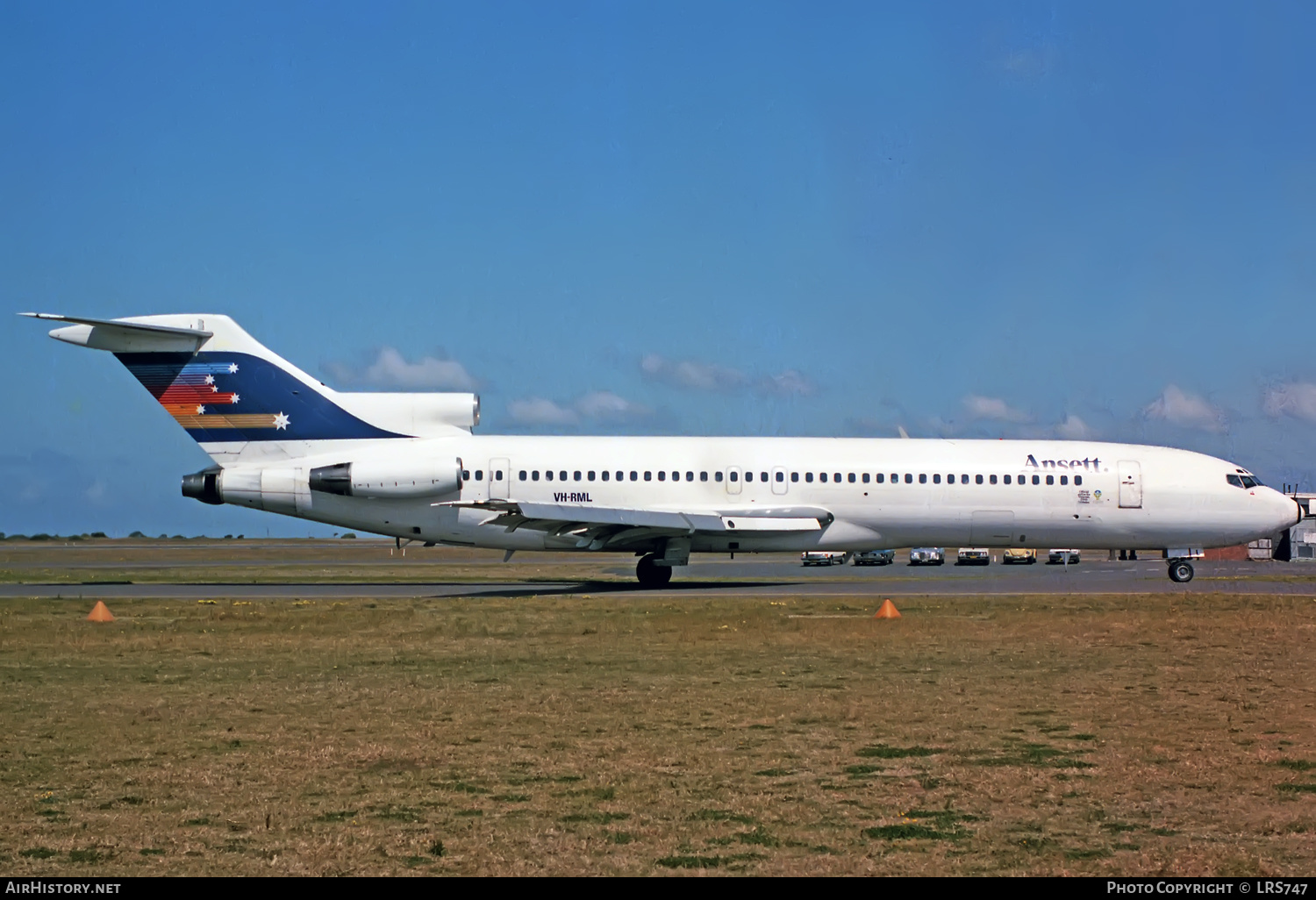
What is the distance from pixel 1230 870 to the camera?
21.9 ft

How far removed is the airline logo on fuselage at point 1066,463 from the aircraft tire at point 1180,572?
400cm

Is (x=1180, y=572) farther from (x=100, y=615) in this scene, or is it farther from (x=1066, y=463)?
(x=100, y=615)

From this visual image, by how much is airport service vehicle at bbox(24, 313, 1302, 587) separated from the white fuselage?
0.05m

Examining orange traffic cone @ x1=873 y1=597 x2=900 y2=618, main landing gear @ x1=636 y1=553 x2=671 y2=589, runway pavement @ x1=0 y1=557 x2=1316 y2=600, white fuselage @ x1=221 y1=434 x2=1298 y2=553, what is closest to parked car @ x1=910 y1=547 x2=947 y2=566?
runway pavement @ x1=0 y1=557 x2=1316 y2=600

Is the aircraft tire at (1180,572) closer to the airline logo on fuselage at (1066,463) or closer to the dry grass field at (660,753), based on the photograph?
the airline logo on fuselage at (1066,463)

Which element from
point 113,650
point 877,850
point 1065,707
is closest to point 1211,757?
point 1065,707

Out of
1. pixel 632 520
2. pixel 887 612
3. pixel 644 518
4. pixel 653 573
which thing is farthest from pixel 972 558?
pixel 887 612

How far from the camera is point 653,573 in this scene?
3481cm

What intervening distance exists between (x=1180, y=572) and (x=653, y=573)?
15.5 metres

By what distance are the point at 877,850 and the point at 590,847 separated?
1674 mm

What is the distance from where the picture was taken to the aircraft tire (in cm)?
3606

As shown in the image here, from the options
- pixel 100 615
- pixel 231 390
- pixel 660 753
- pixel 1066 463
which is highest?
pixel 231 390

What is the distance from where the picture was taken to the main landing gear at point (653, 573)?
34656mm

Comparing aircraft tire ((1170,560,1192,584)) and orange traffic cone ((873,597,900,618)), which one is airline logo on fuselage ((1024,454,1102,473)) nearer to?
aircraft tire ((1170,560,1192,584))
